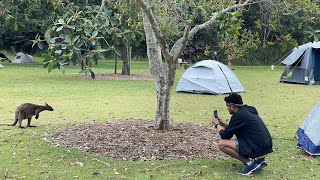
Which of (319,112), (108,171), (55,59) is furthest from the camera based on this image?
(319,112)

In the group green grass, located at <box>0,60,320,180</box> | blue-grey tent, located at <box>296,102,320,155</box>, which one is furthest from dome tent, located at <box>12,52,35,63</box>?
blue-grey tent, located at <box>296,102,320,155</box>

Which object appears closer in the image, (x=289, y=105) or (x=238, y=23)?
(x=238, y=23)

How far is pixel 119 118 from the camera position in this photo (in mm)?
11336

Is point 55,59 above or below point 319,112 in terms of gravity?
above

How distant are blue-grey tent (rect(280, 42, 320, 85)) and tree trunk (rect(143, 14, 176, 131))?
1401 centimetres

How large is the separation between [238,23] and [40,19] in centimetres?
2316

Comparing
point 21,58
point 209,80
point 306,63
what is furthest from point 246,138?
point 21,58

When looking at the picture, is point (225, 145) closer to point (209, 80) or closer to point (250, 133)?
point (250, 133)

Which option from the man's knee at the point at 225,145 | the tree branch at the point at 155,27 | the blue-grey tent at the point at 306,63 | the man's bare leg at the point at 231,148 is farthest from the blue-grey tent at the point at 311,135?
the blue-grey tent at the point at 306,63

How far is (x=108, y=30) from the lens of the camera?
6.11 metres

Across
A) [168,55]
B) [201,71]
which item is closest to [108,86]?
[201,71]

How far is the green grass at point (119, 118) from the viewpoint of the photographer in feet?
21.7

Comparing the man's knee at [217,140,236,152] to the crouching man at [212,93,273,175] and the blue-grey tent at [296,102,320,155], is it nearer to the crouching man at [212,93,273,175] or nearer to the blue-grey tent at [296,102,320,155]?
the crouching man at [212,93,273,175]

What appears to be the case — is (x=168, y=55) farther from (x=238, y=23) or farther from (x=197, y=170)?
(x=197, y=170)
